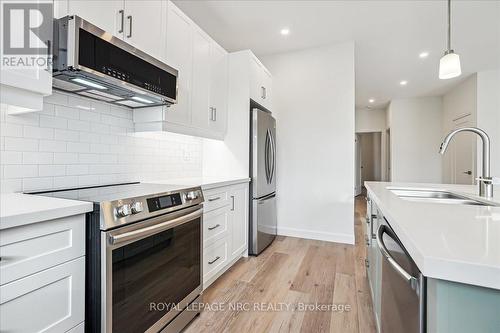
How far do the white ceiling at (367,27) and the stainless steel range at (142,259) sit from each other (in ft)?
7.45

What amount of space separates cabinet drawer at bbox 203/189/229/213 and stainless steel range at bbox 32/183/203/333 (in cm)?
30

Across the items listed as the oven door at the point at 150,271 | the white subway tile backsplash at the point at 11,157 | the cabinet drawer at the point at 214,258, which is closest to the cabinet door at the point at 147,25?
the white subway tile backsplash at the point at 11,157

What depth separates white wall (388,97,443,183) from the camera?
6379 mm

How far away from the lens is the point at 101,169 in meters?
1.87

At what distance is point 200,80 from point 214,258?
168 cm

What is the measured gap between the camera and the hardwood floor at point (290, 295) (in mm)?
1714

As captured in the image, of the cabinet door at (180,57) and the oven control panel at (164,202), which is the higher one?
the cabinet door at (180,57)

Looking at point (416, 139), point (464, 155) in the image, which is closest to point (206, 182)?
point (464, 155)

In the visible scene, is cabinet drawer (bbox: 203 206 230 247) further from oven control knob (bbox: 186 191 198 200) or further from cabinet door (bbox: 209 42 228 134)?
cabinet door (bbox: 209 42 228 134)

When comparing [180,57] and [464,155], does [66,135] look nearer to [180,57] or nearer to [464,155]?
[180,57]

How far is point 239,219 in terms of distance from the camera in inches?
107

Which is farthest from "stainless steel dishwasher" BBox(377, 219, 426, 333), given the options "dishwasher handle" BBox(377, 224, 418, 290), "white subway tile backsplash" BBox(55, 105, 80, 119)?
"white subway tile backsplash" BBox(55, 105, 80, 119)

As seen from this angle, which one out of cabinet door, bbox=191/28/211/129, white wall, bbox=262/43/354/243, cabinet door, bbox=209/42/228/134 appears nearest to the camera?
cabinet door, bbox=191/28/211/129

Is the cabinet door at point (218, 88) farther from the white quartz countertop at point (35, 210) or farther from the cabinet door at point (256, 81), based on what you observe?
the white quartz countertop at point (35, 210)
